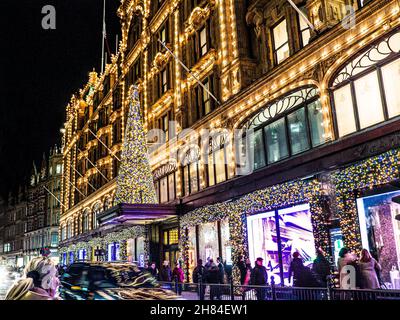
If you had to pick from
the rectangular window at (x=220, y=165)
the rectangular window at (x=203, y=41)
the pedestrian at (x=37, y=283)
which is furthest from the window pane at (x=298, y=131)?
the pedestrian at (x=37, y=283)

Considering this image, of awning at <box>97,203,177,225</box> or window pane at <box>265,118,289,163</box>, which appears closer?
window pane at <box>265,118,289,163</box>

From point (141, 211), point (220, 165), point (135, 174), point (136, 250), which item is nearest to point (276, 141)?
point (220, 165)

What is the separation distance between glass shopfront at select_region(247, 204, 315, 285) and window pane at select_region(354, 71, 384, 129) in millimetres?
4015

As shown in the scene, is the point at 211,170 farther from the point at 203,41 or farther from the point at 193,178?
the point at 203,41

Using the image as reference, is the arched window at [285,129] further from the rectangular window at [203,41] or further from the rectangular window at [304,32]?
the rectangular window at [203,41]

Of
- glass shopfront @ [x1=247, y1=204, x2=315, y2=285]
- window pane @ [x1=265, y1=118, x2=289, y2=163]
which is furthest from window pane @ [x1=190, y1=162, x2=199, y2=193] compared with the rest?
window pane @ [x1=265, y1=118, x2=289, y2=163]

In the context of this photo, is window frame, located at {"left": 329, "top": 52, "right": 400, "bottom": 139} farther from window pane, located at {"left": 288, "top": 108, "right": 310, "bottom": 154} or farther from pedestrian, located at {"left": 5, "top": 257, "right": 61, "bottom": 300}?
pedestrian, located at {"left": 5, "top": 257, "right": 61, "bottom": 300}

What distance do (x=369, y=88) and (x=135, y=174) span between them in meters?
16.6

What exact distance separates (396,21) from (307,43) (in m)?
4.43

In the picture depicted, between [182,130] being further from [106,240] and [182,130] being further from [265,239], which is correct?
[106,240]

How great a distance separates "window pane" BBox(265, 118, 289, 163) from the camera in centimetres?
1801

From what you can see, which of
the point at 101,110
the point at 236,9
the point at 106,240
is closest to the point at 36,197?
the point at 101,110

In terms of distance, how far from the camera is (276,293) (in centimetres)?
1058

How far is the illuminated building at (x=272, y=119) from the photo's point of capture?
13.5 meters
